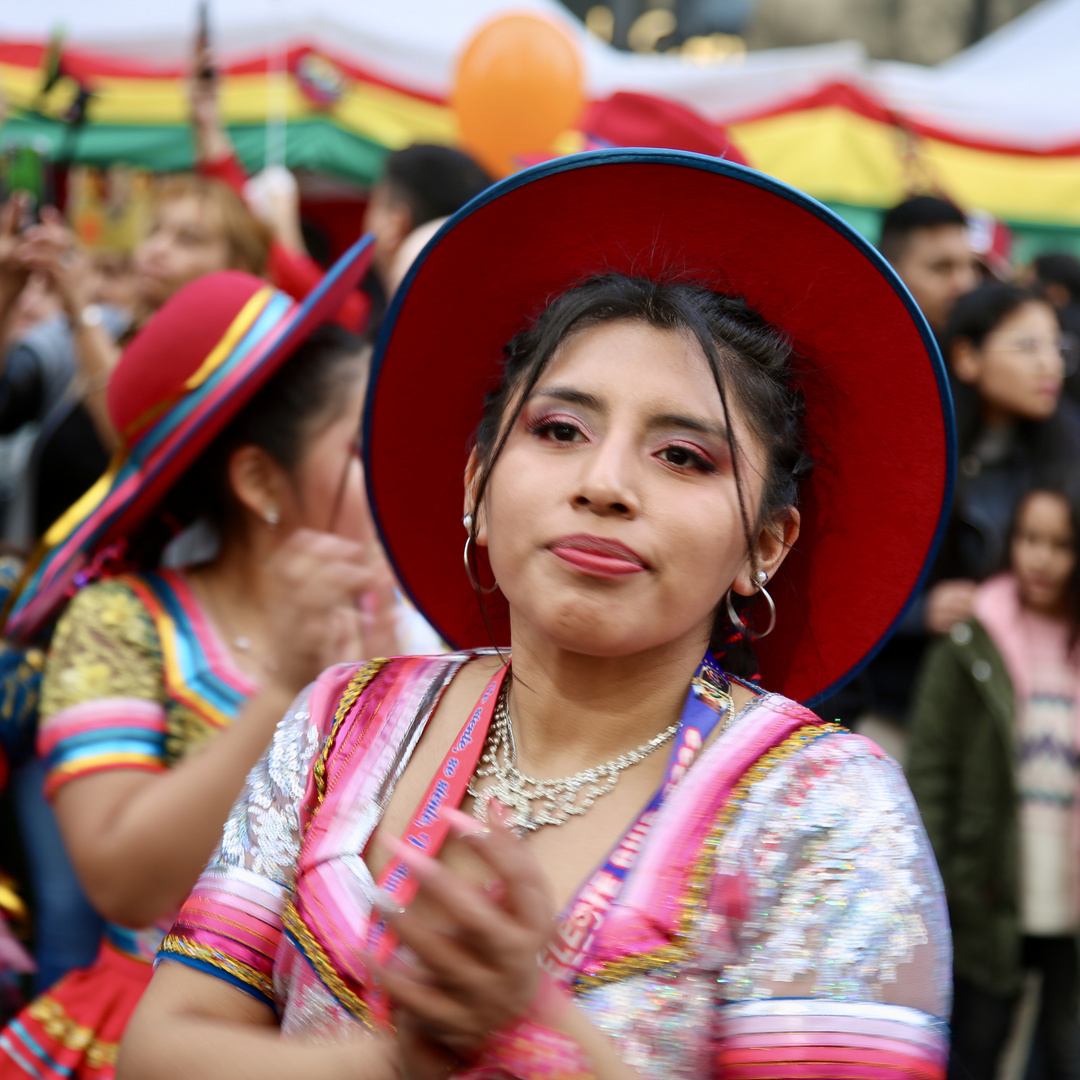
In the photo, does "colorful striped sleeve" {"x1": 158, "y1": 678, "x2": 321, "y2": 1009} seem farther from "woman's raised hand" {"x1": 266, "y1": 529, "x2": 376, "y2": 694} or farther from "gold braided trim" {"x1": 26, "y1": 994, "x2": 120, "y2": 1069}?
"gold braided trim" {"x1": 26, "y1": 994, "x2": 120, "y2": 1069}

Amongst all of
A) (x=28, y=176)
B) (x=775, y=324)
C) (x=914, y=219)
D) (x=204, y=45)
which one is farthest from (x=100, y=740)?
(x=204, y=45)

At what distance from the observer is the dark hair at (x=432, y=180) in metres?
3.56

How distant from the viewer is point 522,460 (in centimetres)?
124

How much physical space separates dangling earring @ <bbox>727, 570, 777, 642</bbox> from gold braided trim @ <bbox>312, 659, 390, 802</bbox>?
39 centimetres

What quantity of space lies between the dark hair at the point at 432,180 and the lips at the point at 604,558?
99.5 inches

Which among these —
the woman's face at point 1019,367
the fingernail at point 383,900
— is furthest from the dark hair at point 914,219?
the fingernail at point 383,900

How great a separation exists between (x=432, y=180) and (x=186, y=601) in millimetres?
1978

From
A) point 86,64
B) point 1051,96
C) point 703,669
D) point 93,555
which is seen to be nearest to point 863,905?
point 703,669

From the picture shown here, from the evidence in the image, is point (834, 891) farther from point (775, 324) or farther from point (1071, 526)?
point (1071, 526)

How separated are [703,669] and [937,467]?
34 cm

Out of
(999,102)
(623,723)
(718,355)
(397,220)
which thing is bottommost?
(623,723)

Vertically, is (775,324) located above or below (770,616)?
above

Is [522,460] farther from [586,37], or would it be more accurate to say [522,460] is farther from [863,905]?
[586,37]

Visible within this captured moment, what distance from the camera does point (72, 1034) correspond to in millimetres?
1805
